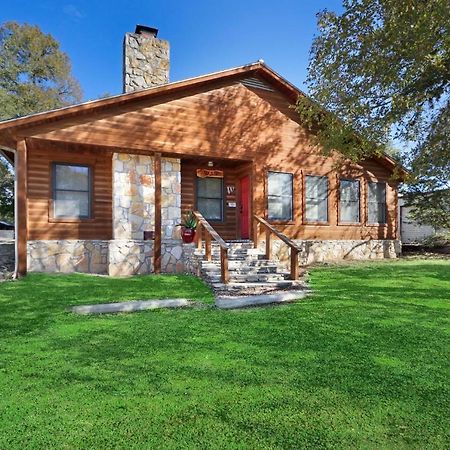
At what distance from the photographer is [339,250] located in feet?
44.0

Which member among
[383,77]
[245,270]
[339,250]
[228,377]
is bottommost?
[228,377]

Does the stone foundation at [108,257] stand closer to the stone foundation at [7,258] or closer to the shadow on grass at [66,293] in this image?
the shadow on grass at [66,293]

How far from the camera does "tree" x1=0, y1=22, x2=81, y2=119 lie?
26.0 meters

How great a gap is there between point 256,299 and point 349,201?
8647mm

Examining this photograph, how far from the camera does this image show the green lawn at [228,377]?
2443mm

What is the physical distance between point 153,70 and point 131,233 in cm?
584

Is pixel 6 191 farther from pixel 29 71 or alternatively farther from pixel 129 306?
pixel 129 306

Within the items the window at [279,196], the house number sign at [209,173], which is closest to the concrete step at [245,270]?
the window at [279,196]

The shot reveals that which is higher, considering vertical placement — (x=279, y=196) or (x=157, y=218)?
(x=279, y=196)

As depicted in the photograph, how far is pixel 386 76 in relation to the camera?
8.09m

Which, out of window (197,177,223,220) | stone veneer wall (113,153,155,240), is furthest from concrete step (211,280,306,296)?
window (197,177,223,220)

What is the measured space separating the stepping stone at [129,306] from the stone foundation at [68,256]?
4.53 metres

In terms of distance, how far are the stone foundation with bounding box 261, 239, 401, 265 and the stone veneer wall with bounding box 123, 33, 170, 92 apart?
679cm

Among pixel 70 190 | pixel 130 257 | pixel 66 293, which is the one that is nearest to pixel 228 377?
pixel 66 293
